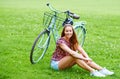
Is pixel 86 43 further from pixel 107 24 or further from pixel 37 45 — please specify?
pixel 107 24

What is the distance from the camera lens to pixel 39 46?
380 inches

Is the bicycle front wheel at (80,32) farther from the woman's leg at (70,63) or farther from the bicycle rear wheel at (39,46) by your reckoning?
the woman's leg at (70,63)

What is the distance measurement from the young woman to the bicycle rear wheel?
0.58m

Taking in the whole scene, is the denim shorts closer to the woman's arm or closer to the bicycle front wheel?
the woman's arm

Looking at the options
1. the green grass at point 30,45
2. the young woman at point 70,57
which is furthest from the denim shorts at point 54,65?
the green grass at point 30,45

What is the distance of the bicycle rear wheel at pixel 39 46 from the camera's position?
31.0ft

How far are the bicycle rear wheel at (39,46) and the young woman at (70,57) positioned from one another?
22.9 inches

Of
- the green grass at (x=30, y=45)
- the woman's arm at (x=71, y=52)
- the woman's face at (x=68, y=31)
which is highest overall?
the woman's face at (x=68, y=31)

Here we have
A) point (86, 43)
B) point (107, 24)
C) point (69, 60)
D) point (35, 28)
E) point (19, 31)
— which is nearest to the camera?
point (69, 60)

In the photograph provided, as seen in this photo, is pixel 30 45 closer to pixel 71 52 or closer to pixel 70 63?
pixel 70 63

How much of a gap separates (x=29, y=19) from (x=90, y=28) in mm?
3928

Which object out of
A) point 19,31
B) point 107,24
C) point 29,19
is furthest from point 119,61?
point 29,19

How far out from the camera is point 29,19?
1966cm

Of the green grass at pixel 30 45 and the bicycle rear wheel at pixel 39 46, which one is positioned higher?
the bicycle rear wheel at pixel 39 46
